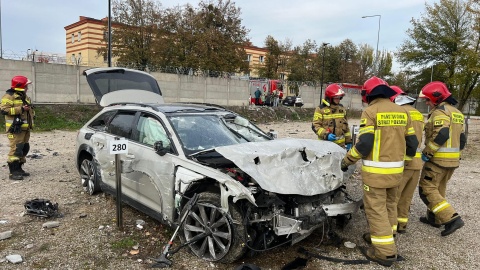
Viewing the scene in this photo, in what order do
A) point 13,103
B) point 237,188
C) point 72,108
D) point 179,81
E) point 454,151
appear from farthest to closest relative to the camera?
point 179,81 → point 72,108 → point 13,103 → point 454,151 → point 237,188

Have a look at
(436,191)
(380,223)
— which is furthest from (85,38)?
(380,223)

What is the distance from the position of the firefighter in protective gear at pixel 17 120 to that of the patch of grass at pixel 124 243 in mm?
3665

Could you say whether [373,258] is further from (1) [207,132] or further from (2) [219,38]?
(2) [219,38]

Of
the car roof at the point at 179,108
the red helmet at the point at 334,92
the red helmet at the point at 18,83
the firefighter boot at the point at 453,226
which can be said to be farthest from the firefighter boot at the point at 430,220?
the red helmet at the point at 18,83

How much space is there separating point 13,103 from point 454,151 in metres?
7.18

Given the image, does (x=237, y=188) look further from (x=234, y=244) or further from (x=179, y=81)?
(x=179, y=81)

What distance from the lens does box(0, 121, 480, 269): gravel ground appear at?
139 inches

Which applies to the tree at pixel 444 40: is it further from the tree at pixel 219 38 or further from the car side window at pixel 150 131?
the car side window at pixel 150 131

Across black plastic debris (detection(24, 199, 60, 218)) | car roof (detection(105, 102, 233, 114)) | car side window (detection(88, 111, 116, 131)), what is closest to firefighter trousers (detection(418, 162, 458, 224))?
car roof (detection(105, 102, 233, 114))

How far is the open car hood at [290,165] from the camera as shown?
10.7 feet

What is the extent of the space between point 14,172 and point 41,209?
7.81ft

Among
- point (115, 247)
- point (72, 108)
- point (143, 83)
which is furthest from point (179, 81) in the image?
point (115, 247)

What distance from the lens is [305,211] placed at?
133 inches

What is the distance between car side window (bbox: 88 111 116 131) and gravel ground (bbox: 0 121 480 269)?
110 centimetres
